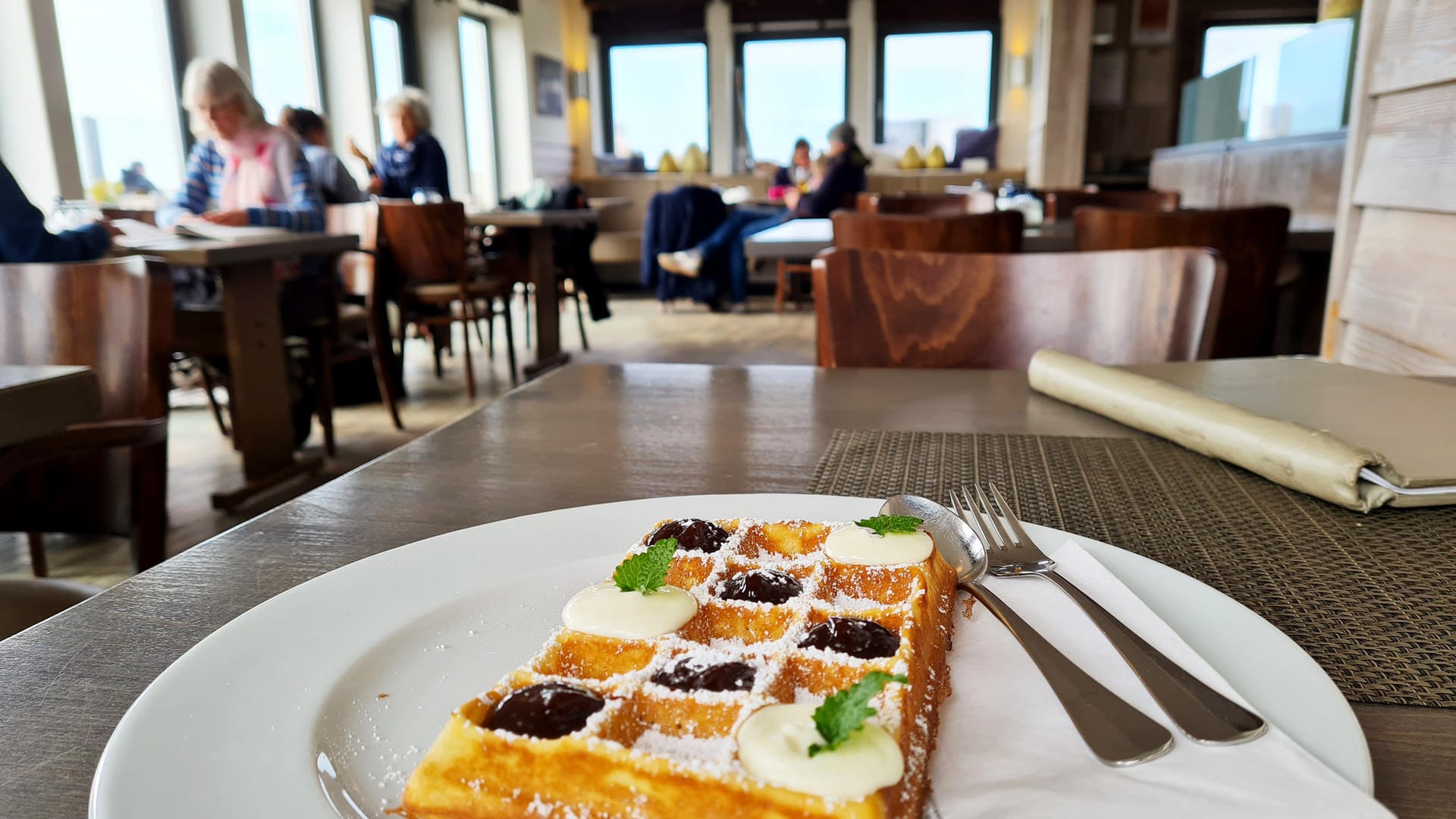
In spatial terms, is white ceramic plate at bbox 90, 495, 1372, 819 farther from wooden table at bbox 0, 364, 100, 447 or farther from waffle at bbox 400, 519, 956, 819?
wooden table at bbox 0, 364, 100, 447

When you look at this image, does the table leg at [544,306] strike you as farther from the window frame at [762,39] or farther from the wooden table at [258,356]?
the window frame at [762,39]

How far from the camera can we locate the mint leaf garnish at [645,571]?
42 cm

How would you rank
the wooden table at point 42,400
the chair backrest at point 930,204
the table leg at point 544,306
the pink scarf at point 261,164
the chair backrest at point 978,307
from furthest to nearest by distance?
the table leg at point 544,306, the chair backrest at point 930,204, the pink scarf at point 261,164, the chair backrest at point 978,307, the wooden table at point 42,400

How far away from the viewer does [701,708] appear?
349 mm

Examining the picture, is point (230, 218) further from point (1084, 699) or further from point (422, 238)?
point (1084, 699)

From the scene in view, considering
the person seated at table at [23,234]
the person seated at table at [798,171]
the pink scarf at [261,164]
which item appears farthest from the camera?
the person seated at table at [798,171]

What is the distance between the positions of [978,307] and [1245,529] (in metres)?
0.89

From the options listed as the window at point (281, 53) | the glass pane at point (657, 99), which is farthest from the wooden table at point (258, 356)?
the glass pane at point (657, 99)

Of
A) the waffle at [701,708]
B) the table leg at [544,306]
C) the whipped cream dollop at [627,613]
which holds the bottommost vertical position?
the table leg at [544,306]

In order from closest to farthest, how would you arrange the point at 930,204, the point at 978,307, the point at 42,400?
the point at 42,400 → the point at 978,307 → the point at 930,204

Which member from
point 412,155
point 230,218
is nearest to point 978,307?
point 230,218

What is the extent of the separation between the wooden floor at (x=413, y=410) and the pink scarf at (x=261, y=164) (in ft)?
3.59

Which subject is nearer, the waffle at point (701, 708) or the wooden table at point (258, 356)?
the waffle at point (701, 708)

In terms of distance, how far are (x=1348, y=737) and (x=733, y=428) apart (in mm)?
628
